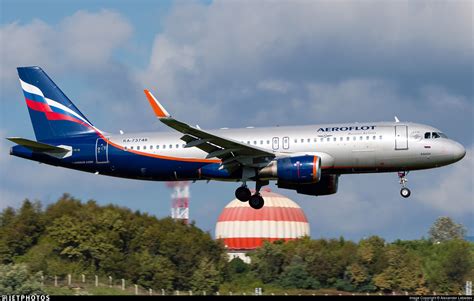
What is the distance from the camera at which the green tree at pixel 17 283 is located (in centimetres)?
4910

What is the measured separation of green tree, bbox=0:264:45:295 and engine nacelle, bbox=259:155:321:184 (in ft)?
45.4

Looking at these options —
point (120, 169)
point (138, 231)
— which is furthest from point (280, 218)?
point (120, 169)

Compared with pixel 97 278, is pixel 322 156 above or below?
above

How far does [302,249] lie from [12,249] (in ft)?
83.2

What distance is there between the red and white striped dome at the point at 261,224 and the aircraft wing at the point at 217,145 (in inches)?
3162

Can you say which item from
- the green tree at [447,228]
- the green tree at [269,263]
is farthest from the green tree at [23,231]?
the green tree at [447,228]

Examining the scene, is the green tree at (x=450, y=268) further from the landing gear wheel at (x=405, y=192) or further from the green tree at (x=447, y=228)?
the green tree at (x=447, y=228)

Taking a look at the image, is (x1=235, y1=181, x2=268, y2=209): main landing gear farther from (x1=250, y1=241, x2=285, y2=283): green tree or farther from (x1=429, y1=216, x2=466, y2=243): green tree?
(x1=429, y1=216, x2=466, y2=243): green tree

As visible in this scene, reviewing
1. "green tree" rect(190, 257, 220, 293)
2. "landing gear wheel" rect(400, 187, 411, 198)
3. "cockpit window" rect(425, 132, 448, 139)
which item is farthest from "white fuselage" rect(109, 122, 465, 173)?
"green tree" rect(190, 257, 220, 293)

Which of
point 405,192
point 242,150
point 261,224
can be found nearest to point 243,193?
point 242,150

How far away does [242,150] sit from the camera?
4831 centimetres

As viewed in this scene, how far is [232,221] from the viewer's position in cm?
13462

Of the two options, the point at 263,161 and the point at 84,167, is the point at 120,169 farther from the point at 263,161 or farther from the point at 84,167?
the point at 263,161

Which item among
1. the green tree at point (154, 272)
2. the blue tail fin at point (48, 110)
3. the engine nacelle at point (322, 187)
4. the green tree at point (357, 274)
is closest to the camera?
the engine nacelle at point (322, 187)
